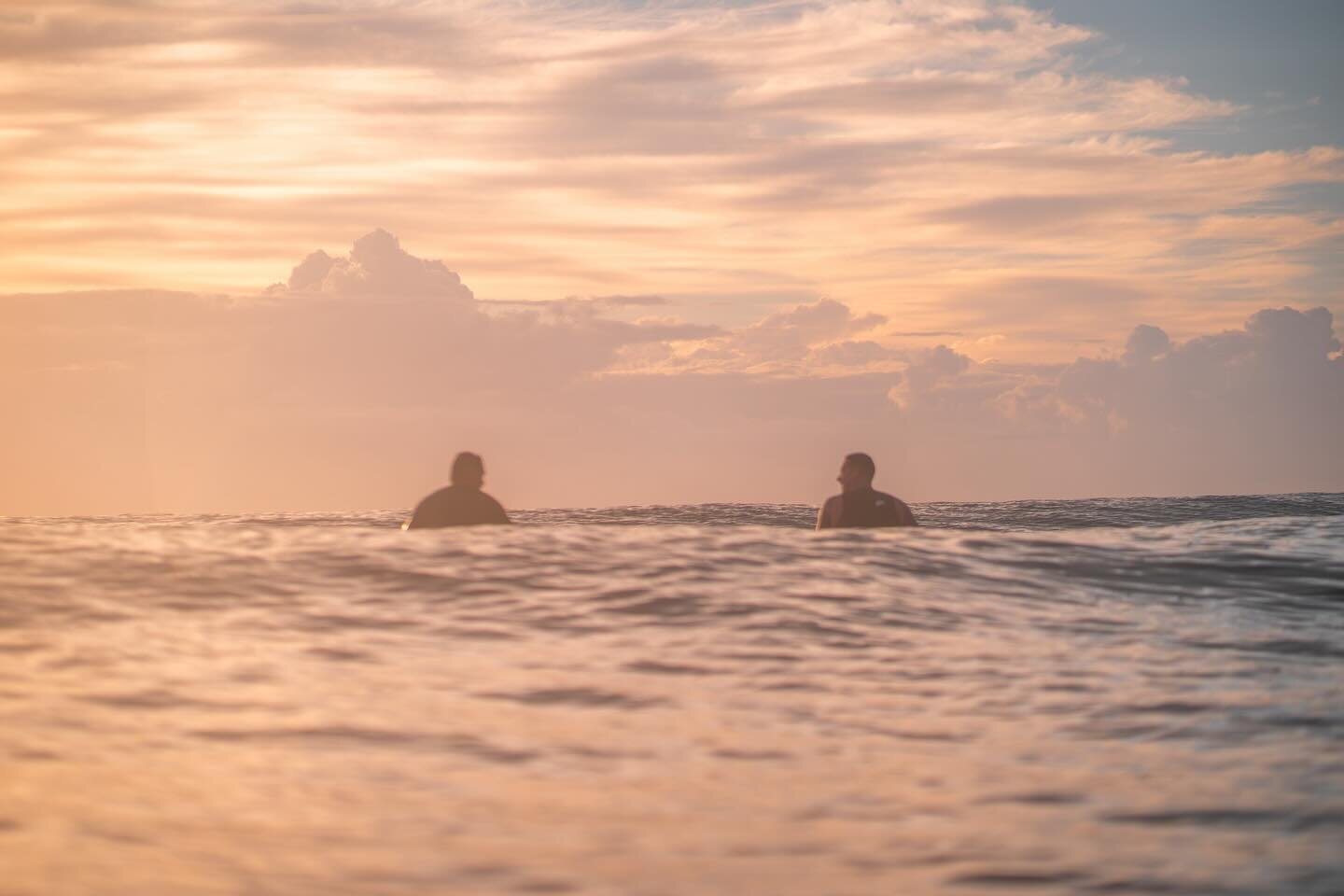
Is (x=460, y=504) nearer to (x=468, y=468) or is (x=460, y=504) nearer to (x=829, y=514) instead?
(x=468, y=468)

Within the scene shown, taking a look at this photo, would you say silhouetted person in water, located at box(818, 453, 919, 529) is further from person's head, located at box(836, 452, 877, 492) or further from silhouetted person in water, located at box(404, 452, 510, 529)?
silhouetted person in water, located at box(404, 452, 510, 529)

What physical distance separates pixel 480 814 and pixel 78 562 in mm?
7560

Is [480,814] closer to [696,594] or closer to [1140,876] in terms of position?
[1140,876]

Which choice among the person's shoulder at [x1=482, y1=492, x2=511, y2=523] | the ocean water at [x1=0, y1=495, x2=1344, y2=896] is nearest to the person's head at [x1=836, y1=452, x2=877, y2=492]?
the ocean water at [x1=0, y1=495, x2=1344, y2=896]

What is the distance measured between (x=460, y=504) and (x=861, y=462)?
4.58m

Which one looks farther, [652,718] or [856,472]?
[856,472]

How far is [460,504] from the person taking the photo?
13.6 m

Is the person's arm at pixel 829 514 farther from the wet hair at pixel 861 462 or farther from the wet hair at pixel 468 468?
the wet hair at pixel 468 468

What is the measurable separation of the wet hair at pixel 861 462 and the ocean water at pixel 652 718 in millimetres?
1528

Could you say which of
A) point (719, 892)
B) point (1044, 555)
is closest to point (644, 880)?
point (719, 892)

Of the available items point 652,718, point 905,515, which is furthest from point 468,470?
point 652,718

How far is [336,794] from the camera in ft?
16.5

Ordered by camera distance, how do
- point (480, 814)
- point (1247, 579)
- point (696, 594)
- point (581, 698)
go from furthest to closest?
point (1247, 579) < point (696, 594) < point (581, 698) < point (480, 814)

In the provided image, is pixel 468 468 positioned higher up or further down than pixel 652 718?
higher up
